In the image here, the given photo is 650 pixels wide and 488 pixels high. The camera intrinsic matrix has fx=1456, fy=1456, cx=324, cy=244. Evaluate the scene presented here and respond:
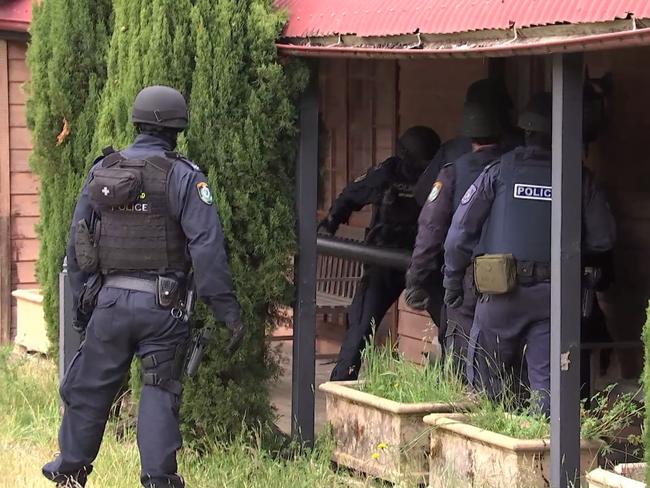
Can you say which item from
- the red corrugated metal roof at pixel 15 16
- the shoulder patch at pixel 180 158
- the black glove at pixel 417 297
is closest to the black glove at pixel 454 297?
the black glove at pixel 417 297

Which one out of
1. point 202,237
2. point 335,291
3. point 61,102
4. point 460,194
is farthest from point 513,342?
point 335,291

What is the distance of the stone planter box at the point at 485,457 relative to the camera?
6.05 m

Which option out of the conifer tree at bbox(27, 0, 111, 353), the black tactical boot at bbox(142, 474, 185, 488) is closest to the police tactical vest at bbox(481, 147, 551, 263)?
the black tactical boot at bbox(142, 474, 185, 488)

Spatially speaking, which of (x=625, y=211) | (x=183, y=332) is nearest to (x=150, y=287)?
(x=183, y=332)

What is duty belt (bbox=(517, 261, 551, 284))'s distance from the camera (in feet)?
21.7

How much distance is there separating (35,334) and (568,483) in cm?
601

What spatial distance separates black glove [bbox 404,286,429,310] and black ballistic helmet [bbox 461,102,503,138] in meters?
0.86

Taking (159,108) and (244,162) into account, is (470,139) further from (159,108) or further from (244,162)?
(159,108)

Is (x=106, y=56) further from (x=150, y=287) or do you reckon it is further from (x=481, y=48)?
(x=481, y=48)

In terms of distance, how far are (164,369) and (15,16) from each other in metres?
5.81

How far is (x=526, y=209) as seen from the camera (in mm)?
6664

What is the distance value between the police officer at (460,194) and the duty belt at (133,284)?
1.68 metres

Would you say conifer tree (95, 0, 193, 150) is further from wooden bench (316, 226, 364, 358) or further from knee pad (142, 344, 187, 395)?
wooden bench (316, 226, 364, 358)

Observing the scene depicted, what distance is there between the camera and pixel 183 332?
6.48 m
